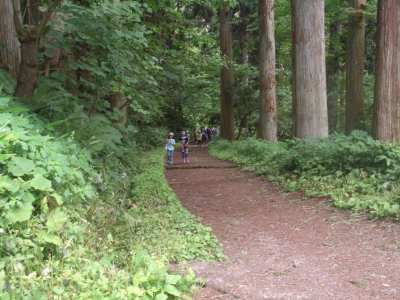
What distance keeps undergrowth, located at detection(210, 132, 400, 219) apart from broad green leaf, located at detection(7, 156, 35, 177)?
502 cm

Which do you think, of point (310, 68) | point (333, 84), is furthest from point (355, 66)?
point (333, 84)

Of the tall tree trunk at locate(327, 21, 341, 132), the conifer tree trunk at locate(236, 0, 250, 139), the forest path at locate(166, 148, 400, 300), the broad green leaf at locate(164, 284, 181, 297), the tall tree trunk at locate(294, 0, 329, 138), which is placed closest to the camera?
the broad green leaf at locate(164, 284, 181, 297)

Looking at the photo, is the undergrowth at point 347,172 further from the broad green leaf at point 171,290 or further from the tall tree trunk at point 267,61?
the tall tree trunk at point 267,61

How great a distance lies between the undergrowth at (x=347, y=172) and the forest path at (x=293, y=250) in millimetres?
375

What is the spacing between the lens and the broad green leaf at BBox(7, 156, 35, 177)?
4158 mm

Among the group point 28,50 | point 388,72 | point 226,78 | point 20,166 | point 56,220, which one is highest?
point 226,78

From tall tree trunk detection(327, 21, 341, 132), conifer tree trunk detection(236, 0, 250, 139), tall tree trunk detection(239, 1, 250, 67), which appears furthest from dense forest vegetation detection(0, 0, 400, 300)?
tall tree trunk detection(239, 1, 250, 67)

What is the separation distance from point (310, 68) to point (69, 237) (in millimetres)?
8412

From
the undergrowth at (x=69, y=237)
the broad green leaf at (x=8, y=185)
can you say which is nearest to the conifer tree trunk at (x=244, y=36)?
the undergrowth at (x=69, y=237)

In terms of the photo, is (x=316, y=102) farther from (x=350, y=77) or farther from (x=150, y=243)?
(x=150, y=243)

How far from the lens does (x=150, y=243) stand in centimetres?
539

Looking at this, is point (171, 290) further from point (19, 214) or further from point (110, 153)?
point (110, 153)

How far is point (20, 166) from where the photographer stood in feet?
13.9

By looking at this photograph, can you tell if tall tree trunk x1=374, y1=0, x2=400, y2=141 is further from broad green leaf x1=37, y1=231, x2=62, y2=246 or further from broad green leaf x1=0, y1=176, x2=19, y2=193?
broad green leaf x1=0, y1=176, x2=19, y2=193
